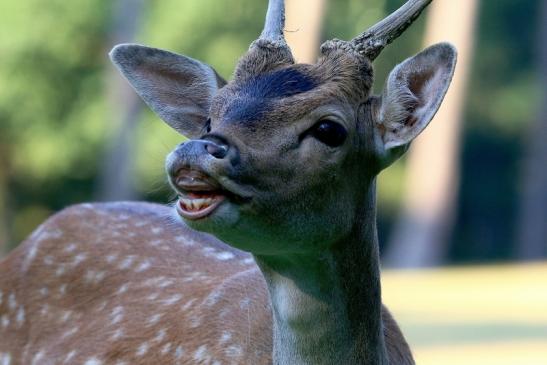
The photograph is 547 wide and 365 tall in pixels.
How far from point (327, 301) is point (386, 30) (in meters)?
1.11

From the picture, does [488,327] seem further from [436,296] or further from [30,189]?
[30,189]

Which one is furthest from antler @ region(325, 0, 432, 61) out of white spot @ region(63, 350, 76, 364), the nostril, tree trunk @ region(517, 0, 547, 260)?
tree trunk @ region(517, 0, 547, 260)

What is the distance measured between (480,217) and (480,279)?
65.7 feet

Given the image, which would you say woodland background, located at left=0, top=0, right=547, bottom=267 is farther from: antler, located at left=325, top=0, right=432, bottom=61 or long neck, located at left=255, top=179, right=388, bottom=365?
long neck, located at left=255, top=179, right=388, bottom=365

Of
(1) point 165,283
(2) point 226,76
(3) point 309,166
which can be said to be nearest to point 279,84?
(3) point 309,166

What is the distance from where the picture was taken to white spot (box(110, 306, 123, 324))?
6.89 metres

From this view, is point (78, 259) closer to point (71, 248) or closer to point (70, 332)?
point (71, 248)

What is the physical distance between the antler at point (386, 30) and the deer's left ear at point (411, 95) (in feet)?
0.39

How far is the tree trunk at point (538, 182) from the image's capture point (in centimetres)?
4047

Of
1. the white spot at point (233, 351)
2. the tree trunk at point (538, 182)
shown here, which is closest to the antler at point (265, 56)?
the white spot at point (233, 351)

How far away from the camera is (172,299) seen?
677 centimetres

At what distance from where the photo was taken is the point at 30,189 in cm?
4166

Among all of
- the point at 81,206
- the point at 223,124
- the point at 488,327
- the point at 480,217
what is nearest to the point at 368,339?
the point at 223,124

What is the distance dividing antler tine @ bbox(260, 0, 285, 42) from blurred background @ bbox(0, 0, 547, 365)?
1529cm
